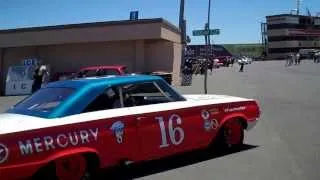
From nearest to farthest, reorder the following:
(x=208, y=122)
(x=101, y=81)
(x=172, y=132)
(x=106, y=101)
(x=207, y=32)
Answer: (x=106, y=101) → (x=101, y=81) → (x=172, y=132) → (x=208, y=122) → (x=207, y=32)

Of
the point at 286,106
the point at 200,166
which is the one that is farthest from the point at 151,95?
the point at 286,106

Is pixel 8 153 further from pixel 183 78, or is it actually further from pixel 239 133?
pixel 183 78

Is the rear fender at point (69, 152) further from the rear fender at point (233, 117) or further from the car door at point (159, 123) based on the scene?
the rear fender at point (233, 117)

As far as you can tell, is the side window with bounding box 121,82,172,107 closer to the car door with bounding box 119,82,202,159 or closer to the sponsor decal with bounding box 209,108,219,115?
the car door with bounding box 119,82,202,159

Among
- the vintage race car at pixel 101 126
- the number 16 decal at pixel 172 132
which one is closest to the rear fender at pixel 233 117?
the vintage race car at pixel 101 126

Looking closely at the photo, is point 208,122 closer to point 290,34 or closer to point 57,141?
point 57,141

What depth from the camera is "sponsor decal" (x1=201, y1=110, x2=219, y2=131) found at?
8617 mm

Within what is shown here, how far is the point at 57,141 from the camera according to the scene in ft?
21.6

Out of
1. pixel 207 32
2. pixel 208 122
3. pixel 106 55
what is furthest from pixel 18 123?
pixel 106 55

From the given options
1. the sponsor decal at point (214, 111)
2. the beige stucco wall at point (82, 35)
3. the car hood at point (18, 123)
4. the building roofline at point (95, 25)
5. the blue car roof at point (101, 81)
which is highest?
the building roofline at point (95, 25)

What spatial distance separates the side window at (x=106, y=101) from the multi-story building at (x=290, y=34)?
13878 cm

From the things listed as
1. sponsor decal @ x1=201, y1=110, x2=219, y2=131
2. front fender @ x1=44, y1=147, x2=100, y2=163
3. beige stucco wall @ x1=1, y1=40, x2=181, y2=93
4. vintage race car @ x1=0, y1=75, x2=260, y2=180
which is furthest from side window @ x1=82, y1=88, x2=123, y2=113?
beige stucco wall @ x1=1, y1=40, x2=181, y2=93

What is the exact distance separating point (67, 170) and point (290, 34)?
141077 millimetres

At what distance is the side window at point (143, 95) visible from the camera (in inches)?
308
